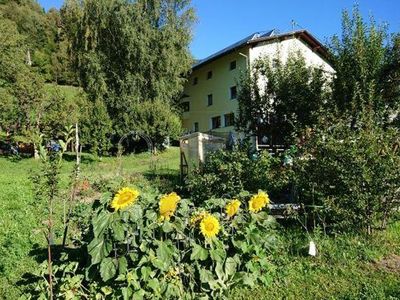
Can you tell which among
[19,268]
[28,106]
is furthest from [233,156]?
[28,106]

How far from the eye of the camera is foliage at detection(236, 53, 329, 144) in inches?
544

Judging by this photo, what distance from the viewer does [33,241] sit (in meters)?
6.22

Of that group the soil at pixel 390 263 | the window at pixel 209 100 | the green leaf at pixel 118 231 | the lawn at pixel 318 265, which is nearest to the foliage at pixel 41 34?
the window at pixel 209 100

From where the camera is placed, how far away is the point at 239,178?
29.3 ft

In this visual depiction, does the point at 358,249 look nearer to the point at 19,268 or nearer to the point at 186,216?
the point at 186,216

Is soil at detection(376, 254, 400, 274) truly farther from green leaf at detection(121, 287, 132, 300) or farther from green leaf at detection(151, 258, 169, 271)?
green leaf at detection(121, 287, 132, 300)

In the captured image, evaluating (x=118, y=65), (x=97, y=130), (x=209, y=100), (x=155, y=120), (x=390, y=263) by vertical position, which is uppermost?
(x=118, y=65)

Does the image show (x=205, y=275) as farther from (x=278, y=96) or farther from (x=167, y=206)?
(x=278, y=96)

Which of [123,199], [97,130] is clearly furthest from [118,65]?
[123,199]

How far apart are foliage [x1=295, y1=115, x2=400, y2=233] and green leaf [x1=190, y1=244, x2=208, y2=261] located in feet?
7.95

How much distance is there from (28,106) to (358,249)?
803 inches

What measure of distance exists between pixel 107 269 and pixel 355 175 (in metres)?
3.50

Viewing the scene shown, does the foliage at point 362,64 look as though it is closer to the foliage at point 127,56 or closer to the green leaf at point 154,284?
the green leaf at point 154,284

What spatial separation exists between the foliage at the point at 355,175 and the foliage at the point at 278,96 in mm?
7335
